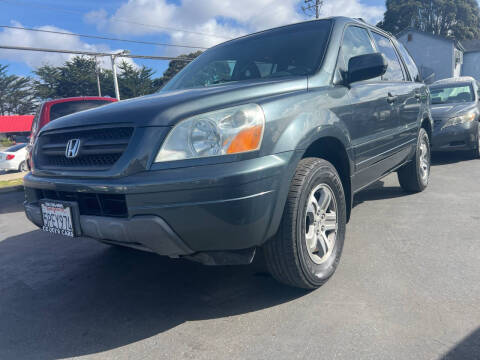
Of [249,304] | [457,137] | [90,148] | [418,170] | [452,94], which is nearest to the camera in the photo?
[90,148]

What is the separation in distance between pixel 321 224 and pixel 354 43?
1.70 meters

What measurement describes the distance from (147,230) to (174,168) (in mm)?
339

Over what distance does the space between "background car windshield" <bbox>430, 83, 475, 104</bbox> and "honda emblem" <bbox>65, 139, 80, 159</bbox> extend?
7.80 m

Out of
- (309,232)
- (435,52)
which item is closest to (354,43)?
(309,232)

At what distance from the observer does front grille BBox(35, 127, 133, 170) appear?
2182mm

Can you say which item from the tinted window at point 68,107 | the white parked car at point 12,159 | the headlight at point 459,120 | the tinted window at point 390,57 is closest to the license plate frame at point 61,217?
the tinted window at point 390,57

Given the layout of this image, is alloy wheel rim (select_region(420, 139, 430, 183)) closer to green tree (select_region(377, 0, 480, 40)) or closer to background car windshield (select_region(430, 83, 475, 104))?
background car windshield (select_region(430, 83, 475, 104))

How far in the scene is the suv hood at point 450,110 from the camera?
717cm

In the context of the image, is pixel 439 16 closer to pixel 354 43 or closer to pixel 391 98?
pixel 391 98

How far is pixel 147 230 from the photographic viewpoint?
2.00 metres

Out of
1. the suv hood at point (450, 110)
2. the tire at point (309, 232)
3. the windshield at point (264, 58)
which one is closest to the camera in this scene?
the tire at point (309, 232)

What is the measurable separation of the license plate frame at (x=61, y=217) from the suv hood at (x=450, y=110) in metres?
6.83

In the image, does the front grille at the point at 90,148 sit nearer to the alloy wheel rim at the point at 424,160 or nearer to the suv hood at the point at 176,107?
the suv hood at the point at 176,107

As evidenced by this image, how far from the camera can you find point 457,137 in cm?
696
